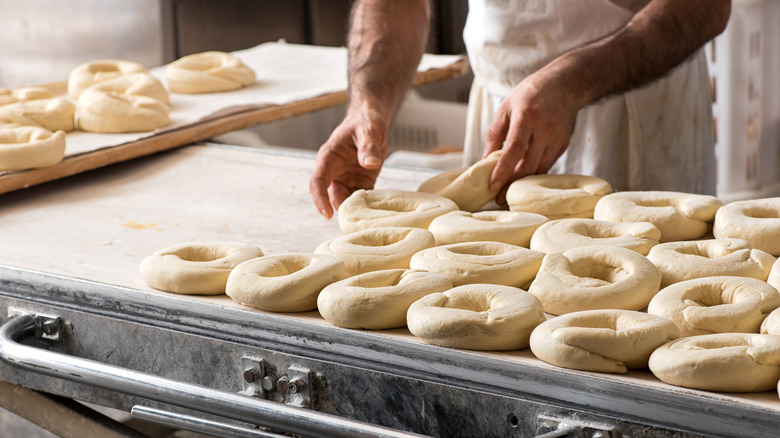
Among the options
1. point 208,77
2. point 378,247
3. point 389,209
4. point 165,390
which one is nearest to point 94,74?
point 208,77

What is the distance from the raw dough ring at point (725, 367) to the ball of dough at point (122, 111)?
6.02 ft

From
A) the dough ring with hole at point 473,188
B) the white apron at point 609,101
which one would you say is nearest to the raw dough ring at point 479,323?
the dough ring with hole at point 473,188

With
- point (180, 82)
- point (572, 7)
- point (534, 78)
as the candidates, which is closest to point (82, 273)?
point (534, 78)

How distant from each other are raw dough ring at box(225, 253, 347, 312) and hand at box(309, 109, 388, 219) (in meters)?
0.42

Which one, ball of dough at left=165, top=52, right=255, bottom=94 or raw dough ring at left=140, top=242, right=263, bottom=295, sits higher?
ball of dough at left=165, top=52, right=255, bottom=94

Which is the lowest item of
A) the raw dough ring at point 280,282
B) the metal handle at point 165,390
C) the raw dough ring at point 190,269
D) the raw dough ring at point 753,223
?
the metal handle at point 165,390

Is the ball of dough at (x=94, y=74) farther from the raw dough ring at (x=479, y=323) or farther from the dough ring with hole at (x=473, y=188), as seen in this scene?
the raw dough ring at (x=479, y=323)

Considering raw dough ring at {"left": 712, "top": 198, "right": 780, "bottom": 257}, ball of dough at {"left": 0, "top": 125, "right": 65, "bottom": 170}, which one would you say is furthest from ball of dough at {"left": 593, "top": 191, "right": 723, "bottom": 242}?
ball of dough at {"left": 0, "top": 125, "right": 65, "bottom": 170}

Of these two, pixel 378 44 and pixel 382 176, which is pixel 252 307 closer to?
pixel 382 176

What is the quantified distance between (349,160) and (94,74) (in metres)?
1.50

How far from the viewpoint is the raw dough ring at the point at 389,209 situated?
1699mm

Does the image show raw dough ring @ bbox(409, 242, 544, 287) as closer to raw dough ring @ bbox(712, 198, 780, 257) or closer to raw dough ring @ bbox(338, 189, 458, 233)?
raw dough ring @ bbox(338, 189, 458, 233)

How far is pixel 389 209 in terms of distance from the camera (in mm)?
1817

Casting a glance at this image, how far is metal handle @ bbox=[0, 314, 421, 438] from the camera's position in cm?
118
